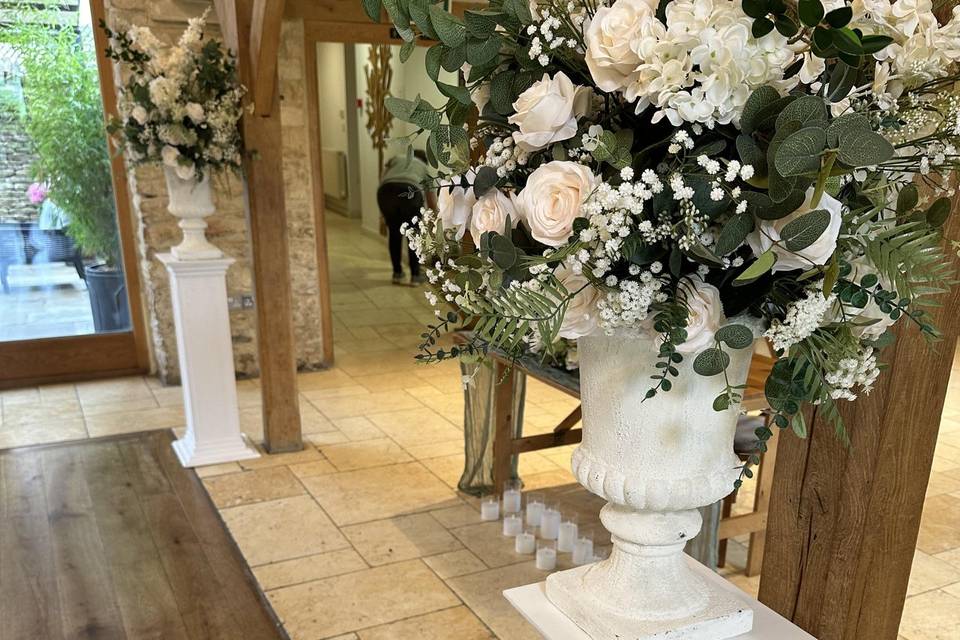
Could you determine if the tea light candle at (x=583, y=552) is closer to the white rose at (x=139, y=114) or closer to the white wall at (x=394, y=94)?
the white rose at (x=139, y=114)

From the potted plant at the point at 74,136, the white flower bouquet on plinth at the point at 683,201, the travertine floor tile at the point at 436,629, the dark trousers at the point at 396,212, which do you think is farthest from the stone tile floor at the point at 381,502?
the dark trousers at the point at 396,212

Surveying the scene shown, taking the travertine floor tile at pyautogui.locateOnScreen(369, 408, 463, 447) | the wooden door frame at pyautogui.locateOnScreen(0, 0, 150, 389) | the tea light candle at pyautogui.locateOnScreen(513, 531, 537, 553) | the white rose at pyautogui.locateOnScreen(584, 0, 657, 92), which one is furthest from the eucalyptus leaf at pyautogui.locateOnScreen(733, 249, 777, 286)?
the wooden door frame at pyautogui.locateOnScreen(0, 0, 150, 389)

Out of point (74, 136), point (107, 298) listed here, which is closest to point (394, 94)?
point (74, 136)

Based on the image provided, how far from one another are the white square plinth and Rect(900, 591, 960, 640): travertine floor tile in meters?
1.80

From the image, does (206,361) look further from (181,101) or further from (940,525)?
(940,525)

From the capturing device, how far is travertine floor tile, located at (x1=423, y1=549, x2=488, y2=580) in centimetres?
292

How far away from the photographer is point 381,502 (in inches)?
136

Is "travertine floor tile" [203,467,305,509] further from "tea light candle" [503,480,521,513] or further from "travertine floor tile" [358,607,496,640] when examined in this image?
"travertine floor tile" [358,607,496,640]

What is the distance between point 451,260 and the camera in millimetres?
1014

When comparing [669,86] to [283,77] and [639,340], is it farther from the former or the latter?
[283,77]

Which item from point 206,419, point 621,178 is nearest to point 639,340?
point 621,178

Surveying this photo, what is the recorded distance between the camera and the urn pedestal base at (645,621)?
1.07m

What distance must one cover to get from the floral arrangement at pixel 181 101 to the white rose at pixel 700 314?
296 cm

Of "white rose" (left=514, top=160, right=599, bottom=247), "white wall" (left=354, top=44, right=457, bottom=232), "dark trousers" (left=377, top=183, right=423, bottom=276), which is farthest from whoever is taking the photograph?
"white wall" (left=354, top=44, right=457, bottom=232)
